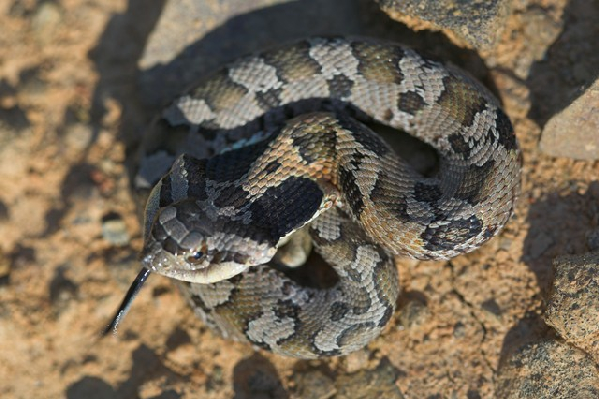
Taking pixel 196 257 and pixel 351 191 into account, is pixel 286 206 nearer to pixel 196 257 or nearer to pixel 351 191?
pixel 351 191

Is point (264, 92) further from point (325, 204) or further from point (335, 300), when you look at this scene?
point (335, 300)

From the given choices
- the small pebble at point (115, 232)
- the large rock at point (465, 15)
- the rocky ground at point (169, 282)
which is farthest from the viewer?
the small pebble at point (115, 232)

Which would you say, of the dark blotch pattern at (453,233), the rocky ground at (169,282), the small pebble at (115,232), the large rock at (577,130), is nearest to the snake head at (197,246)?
the rocky ground at (169,282)

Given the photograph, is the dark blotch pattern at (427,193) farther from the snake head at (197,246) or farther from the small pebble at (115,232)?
the small pebble at (115,232)

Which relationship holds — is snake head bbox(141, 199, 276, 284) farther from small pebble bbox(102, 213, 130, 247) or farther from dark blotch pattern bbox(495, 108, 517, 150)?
dark blotch pattern bbox(495, 108, 517, 150)

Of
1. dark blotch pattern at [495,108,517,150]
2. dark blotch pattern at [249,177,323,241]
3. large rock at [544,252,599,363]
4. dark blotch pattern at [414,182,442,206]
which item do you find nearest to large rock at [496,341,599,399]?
large rock at [544,252,599,363]

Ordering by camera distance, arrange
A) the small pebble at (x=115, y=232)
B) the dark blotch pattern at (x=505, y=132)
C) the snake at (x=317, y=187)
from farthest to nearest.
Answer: the small pebble at (x=115, y=232), the dark blotch pattern at (x=505, y=132), the snake at (x=317, y=187)

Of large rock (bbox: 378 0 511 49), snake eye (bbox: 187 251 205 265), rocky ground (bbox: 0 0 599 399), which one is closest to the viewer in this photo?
snake eye (bbox: 187 251 205 265)
